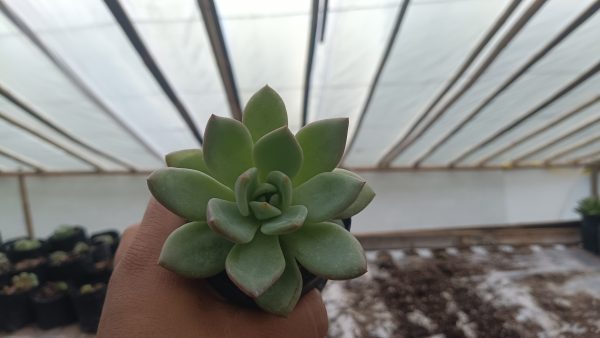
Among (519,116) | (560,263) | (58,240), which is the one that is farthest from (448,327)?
(58,240)

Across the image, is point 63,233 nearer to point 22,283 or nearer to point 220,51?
point 22,283

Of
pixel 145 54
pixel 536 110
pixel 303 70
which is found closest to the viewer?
pixel 145 54

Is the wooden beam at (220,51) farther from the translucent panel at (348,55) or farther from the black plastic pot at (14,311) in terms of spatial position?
the black plastic pot at (14,311)

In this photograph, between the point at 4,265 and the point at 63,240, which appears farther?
the point at 63,240

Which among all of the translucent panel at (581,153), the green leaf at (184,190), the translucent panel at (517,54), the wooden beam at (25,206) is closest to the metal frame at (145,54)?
the green leaf at (184,190)

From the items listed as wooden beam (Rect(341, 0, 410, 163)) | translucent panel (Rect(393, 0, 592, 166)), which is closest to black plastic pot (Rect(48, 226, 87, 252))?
wooden beam (Rect(341, 0, 410, 163))

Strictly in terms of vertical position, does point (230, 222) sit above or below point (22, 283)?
above

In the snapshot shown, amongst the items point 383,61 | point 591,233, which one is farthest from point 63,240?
point 591,233
